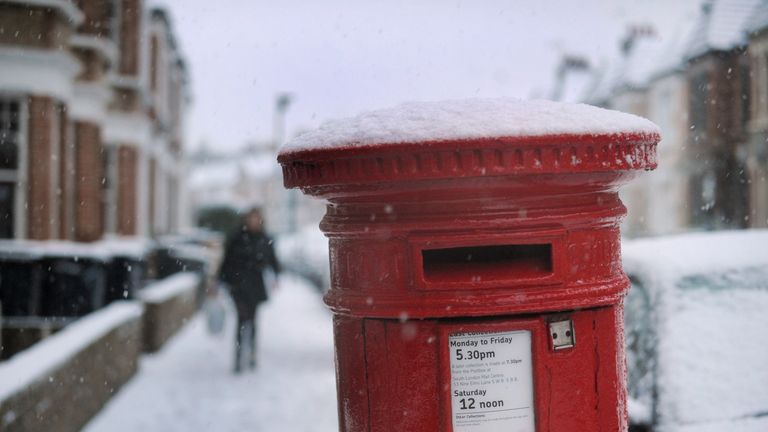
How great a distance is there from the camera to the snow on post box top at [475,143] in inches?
69.4

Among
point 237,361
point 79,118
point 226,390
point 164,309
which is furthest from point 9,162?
point 226,390

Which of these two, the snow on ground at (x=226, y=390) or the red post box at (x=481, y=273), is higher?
the red post box at (x=481, y=273)

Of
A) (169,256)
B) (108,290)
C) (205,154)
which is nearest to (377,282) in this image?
(108,290)

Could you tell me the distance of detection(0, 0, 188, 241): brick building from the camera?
9.72m

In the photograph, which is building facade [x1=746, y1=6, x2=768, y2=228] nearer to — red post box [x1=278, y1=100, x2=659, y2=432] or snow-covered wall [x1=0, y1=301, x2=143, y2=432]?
snow-covered wall [x1=0, y1=301, x2=143, y2=432]

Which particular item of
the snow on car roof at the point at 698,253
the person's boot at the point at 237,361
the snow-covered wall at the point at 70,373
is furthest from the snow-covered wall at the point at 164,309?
the snow on car roof at the point at 698,253

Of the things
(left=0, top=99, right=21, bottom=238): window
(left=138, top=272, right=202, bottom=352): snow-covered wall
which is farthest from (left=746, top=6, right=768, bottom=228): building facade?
(left=0, top=99, right=21, bottom=238): window

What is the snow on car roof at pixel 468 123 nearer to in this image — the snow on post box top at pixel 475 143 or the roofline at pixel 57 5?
the snow on post box top at pixel 475 143

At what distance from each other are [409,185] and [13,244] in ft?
28.0

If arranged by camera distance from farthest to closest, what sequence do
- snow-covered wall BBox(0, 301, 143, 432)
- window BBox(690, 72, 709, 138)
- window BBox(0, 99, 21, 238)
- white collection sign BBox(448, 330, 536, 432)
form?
window BBox(690, 72, 709, 138) < window BBox(0, 99, 21, 238) < snow-covered wall BBox(0, 301, 143, 432) < white collection sign BBox(448, 330, 536, 432)

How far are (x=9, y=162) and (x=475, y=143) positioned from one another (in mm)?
9624

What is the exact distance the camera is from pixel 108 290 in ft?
28.5

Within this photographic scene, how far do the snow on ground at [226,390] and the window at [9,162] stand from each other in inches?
106

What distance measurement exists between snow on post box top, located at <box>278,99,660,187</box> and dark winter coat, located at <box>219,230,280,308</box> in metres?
6.05
